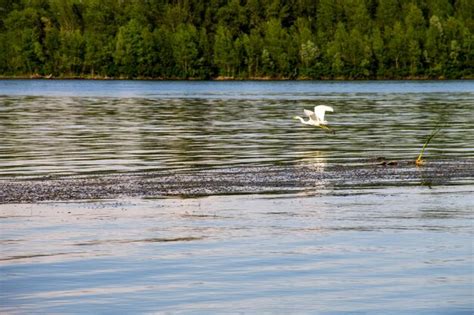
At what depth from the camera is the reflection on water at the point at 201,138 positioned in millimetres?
34250

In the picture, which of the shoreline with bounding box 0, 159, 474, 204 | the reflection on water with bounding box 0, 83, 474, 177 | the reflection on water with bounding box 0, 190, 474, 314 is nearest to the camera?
the reflection on water with bounding box 0, 190, 474, 314

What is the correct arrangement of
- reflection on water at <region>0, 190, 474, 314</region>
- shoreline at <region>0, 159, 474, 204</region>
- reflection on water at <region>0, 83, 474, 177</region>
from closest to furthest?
1. reflection on water at <region>0, 190, 474, 314</region>
2. shoreline at <region>0, 159, 474, 204</region>
3. reflection on water at <region>0, 83, 474, 177</region>

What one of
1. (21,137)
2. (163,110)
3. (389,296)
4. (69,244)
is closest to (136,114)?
(163,110)

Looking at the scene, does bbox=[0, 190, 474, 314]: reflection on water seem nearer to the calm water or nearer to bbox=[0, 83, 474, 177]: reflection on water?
the calm water

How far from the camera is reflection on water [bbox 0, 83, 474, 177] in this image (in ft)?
112

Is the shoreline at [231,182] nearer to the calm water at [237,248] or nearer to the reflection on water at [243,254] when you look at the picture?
the calm water at [237,248]

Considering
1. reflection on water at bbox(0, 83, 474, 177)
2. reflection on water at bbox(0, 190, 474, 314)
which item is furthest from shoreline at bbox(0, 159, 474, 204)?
reflection on water at bbox(0, 83, 474, 177)

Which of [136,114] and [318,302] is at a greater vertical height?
[318,302]

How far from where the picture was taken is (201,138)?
45875mm

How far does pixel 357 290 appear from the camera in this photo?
16.2 metres

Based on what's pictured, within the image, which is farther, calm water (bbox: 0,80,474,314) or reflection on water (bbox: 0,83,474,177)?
reflection on water (bbox: 0,83,474,177)

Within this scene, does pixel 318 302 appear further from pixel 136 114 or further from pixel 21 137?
pixel 136 114

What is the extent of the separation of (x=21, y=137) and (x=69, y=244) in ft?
87.8

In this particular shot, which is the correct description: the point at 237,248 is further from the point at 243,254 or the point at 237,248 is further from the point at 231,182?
the point at 231,182
